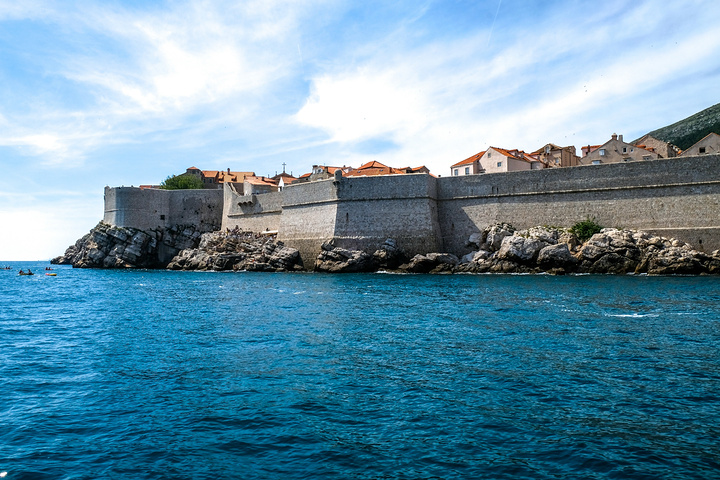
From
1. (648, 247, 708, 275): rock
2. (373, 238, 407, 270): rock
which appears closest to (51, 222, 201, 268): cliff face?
(373, 238, 407, 270): rock

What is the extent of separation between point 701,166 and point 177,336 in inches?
1068

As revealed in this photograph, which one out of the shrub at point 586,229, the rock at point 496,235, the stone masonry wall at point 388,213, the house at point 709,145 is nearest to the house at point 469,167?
the stone masonry wall at point 388,213

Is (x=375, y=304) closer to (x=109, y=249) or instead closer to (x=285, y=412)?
(x=285, y=412)

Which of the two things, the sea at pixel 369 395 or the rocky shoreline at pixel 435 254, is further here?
the rocky shoreline at pixel 435 254

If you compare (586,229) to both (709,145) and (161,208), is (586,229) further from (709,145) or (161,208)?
(161,208)

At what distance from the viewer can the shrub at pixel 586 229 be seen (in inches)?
1112

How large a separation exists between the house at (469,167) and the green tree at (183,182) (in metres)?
26.2

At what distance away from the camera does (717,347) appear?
9.26 metres

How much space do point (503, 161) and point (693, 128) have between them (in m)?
53.1

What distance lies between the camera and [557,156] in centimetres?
4050

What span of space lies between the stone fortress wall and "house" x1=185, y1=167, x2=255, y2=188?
18129mm

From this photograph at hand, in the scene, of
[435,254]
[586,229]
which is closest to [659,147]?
[586,229]

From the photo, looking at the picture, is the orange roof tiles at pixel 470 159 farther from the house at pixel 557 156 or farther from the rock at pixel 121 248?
the rock at pixel 121 248

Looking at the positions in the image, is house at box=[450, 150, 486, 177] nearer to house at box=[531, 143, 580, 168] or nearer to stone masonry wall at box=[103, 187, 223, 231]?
house at box=[531, 143, 580, 168]
